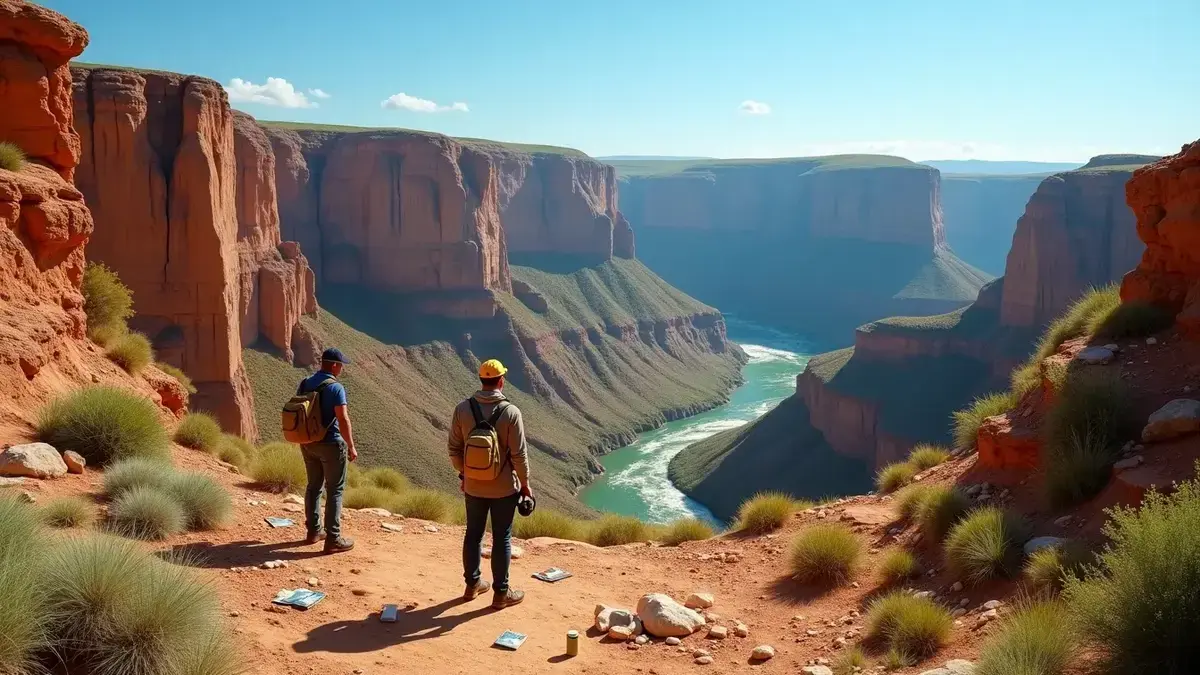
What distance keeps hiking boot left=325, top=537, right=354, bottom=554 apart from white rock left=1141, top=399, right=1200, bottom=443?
8.72 m

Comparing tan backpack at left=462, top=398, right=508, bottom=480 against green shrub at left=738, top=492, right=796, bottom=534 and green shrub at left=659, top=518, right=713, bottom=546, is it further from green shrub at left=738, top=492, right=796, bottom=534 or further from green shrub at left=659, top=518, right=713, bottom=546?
green shrub at left=659, top=518, right=713, bottom=546

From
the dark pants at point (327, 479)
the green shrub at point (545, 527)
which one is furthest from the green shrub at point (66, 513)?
the green shrub at point (545, 527)

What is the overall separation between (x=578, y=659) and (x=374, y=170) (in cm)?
5848

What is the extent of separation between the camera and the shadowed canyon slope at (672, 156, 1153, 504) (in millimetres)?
49656

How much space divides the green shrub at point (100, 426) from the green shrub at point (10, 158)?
14.0 feet

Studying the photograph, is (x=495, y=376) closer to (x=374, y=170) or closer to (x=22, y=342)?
(x=22, y=342)

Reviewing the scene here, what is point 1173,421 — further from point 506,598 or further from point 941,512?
point 506,598

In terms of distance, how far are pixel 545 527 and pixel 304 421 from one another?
5.60 metres

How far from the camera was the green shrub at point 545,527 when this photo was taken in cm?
1356

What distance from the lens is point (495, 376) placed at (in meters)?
8.40

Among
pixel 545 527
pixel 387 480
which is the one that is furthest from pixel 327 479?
pixel 387 480

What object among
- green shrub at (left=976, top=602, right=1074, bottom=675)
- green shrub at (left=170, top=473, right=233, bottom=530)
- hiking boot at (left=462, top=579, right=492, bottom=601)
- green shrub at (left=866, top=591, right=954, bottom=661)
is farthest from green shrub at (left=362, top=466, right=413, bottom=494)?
green shrub at (left=976, top=602, right=1074, bottom=675)

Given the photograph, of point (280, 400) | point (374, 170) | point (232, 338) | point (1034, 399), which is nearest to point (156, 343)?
point (232, 338)

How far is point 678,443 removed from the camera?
67438mm
